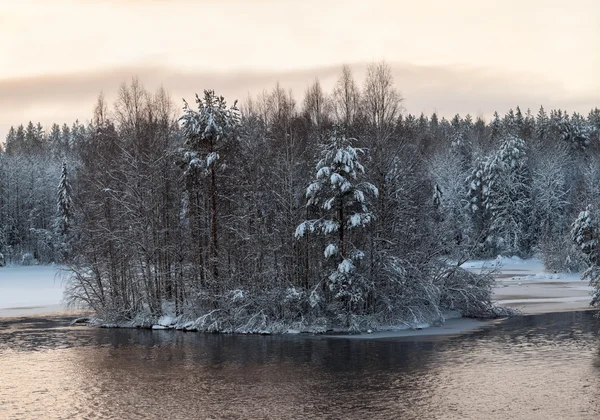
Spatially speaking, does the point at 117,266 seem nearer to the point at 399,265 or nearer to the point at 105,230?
the point at 105,230

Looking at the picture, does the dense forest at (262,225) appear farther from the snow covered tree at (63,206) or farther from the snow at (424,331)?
the snow covered tree at (63,206)

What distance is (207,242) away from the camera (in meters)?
40.0

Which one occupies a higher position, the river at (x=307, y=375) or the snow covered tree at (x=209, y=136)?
the snow covered tree at (x=209, y=136)

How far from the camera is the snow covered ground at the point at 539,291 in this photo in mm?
40250

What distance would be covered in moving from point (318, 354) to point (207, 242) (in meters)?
14.9

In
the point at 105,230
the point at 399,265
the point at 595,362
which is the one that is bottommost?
the point at 595,362

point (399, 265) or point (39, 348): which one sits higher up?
point (399, 265)

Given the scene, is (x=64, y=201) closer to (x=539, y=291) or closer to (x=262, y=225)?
(x=262, y=225)

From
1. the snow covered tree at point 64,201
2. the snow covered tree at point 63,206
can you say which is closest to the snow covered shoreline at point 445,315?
the snow covered tree at point 63,206

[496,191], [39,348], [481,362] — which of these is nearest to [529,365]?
[481,362]

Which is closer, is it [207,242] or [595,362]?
[595,362]

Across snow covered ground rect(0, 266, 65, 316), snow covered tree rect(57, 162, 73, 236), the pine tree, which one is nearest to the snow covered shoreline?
snow covered ground rect(0, 266, 65, 316)

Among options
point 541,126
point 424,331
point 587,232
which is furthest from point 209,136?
point 541,126

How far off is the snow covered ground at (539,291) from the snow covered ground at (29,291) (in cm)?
2920
